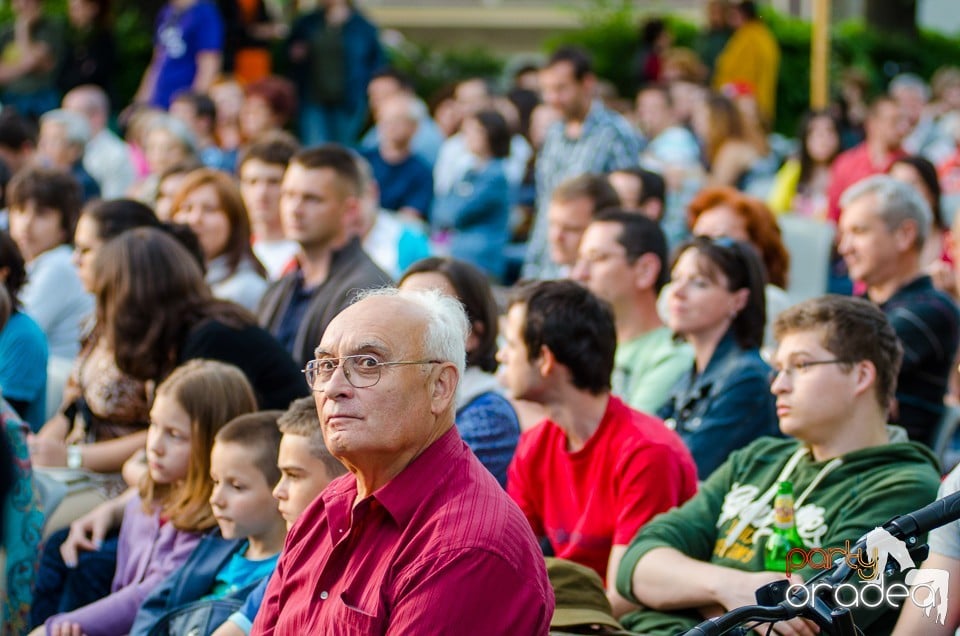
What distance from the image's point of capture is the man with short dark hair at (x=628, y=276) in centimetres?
624

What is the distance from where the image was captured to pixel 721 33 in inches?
689

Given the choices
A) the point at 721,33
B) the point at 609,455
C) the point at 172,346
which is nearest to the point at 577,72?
the point at 172,346

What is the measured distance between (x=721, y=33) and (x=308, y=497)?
46.5 ft

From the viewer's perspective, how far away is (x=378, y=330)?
336 cm

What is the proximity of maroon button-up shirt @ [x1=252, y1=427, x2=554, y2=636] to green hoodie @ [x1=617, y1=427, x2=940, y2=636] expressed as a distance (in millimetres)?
1127

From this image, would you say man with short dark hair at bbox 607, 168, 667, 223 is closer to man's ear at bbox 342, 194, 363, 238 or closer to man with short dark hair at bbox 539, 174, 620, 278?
man with short dark hair at bbox 539, 174, 620, 278

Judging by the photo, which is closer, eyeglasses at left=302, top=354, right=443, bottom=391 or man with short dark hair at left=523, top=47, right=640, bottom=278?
eyeglasses at left=302, top=354, right=443, bottom=391

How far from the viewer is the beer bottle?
412cm

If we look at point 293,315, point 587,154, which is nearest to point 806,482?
point 293,315

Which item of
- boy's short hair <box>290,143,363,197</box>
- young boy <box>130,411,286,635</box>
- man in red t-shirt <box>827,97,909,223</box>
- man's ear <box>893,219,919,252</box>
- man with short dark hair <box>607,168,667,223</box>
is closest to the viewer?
young boy <box>130,411,286,635</box>

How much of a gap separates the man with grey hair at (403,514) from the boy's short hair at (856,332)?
4.21ft

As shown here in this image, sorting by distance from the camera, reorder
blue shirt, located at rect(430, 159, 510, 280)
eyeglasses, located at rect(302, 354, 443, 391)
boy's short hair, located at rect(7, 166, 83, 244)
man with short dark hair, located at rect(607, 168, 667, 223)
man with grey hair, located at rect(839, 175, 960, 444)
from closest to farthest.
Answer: eyeglasses, located at rect(302, 354, 443, 391), man with grey hair, located at rect(839, 175, 960, 444), boy's short hair, located at rect(7, 166, 83, 244), man with short dark hair, located at rect(607, 168, 667, 223), blue shirt, located at rect(430, 159, 510, 280)

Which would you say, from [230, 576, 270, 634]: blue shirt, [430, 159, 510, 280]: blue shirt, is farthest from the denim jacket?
[430, 159, 510, 280]: blue shirt

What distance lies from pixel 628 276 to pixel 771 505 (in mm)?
2262
